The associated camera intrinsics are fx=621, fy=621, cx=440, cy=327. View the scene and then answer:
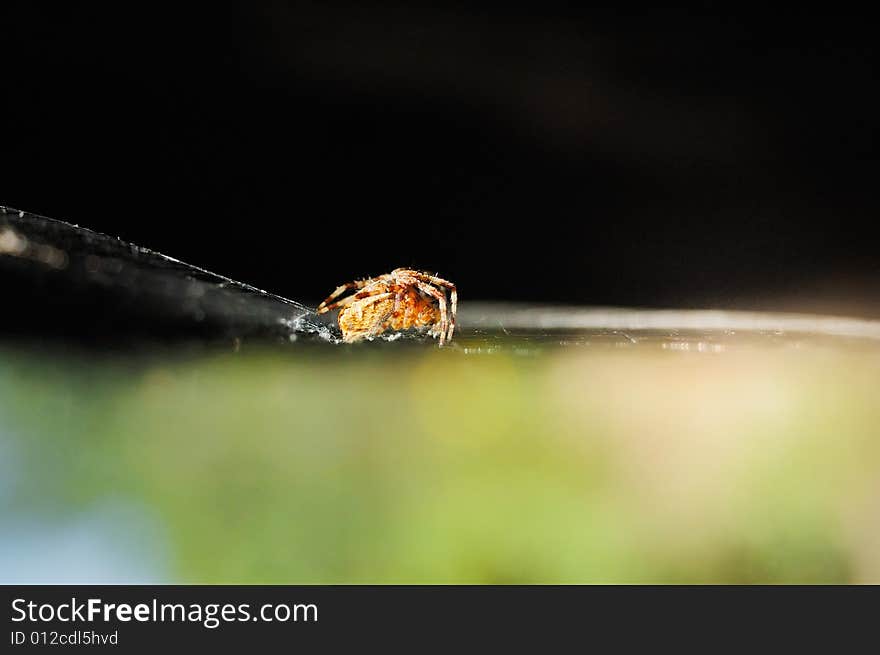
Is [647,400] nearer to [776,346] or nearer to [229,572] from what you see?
[776,346]

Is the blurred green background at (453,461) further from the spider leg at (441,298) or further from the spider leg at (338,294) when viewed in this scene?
the spider leg at (338,294)

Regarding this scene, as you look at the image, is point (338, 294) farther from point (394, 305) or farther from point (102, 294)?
point (102, 294)

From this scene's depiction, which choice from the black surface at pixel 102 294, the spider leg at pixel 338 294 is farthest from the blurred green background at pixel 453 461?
the spider leg at pixel 338 294

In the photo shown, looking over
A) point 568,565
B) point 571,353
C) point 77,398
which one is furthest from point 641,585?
point 77,398

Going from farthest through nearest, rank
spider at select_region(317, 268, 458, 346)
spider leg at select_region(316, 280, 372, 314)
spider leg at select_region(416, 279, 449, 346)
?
1. spider leg at select_region(316, 280, 372, 314)
2. spider at select_region(317, 268, 458, 346)
3. spider leg at select_region(416, 279, 449, 346)

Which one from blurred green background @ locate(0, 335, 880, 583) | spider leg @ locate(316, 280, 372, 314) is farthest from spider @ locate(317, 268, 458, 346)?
blurred green background @ locate(0, 335, 880, 583)

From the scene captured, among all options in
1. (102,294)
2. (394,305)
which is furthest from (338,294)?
(102,294)

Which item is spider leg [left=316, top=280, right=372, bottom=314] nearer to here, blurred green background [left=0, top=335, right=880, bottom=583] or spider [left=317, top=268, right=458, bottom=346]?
spider [left=317, top=268, right=458, bottom=346]
